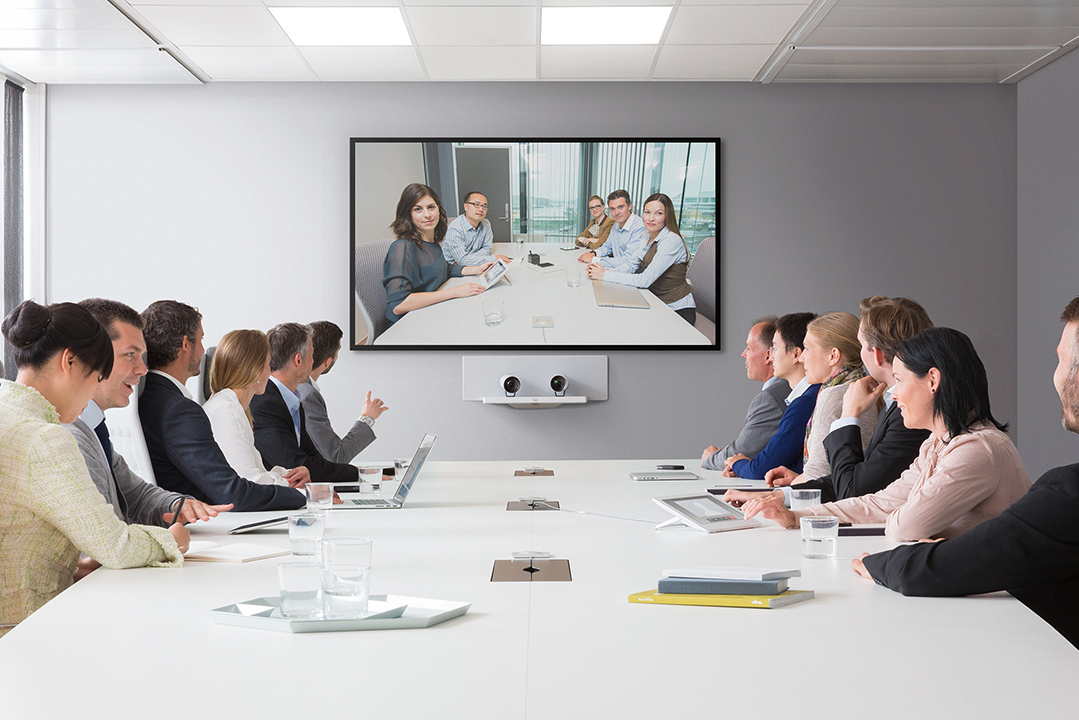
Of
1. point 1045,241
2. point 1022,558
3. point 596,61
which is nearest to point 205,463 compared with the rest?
point 1022,558

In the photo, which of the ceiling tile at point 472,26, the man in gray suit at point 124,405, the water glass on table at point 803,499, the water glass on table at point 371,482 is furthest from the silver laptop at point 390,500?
the ceiling tile at point 472,26

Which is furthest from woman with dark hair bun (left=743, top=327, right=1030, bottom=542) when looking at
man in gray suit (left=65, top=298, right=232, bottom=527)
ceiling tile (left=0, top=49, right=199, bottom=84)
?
ceiling tile (left=0, top=49, right=199, bottom=84)

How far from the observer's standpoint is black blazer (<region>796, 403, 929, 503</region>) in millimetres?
2645

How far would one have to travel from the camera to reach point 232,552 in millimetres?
2014

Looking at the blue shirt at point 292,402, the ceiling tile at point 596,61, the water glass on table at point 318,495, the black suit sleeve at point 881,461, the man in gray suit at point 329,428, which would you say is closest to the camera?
the water glass on table at point 318,495

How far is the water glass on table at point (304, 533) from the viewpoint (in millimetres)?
1891

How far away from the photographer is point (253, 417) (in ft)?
12.2

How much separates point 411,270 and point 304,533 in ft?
12.2

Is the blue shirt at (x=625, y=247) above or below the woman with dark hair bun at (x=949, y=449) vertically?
above

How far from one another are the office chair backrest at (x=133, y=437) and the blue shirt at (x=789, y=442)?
2160 mm

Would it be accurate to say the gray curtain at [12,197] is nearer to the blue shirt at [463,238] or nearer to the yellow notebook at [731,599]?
the blue shirt at [463,238]

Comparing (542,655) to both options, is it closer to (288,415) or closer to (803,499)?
(803,499)

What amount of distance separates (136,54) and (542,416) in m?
3.02

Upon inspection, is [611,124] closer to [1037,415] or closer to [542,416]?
[542,416]
